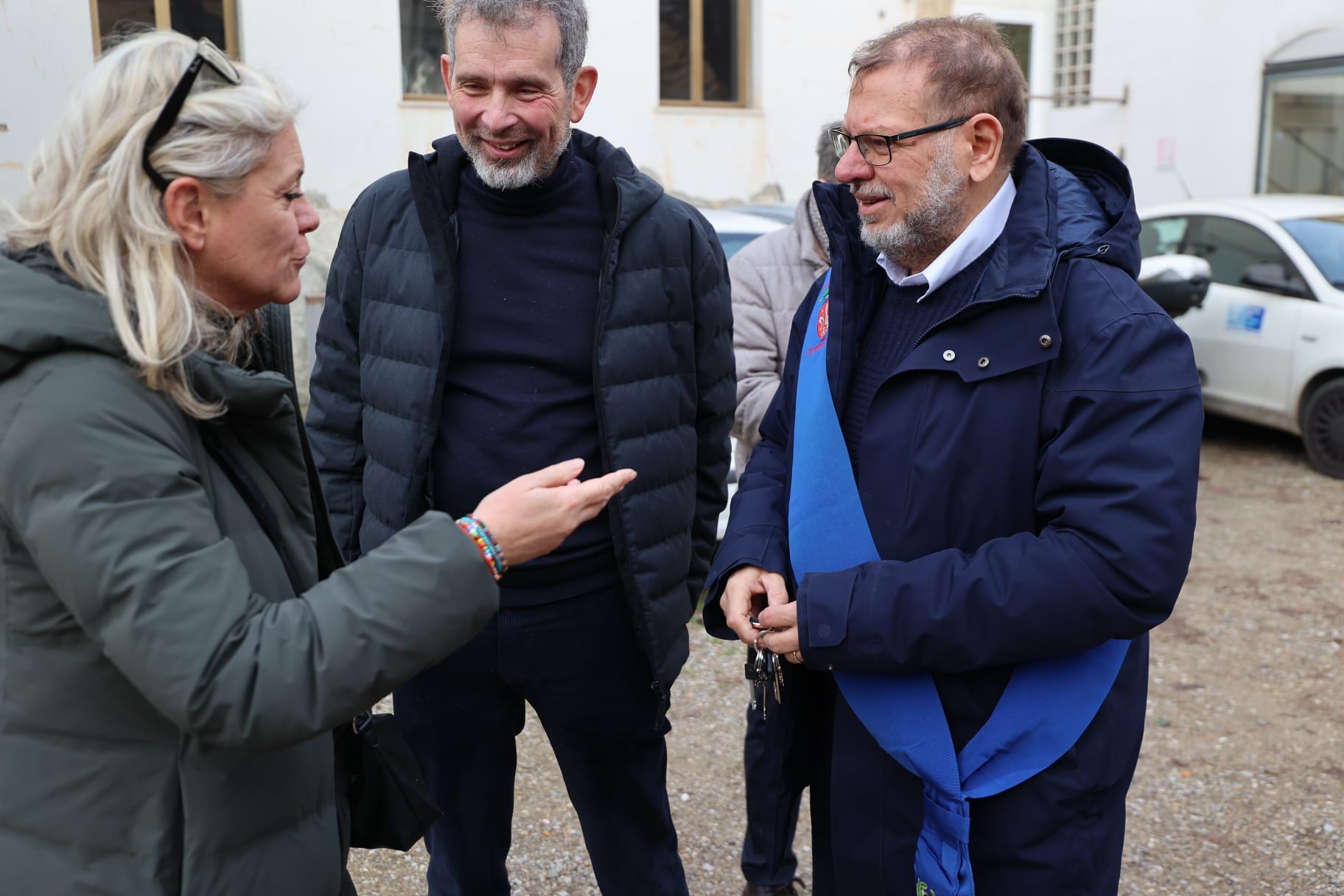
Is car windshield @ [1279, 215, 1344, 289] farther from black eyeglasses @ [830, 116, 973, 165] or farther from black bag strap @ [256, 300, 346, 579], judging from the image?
black bag strap @ [256, 300, 346, 579]

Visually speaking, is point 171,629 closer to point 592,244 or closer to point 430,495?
point 430,495

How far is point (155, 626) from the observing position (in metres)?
1.31

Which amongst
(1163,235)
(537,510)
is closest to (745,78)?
(1163,235)

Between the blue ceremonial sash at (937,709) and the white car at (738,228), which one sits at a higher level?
the white car at (738,228)

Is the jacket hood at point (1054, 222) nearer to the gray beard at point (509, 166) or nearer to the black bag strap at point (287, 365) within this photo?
the gray beard at point (509, 166)

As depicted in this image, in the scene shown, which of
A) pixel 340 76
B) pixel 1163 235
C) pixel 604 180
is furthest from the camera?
pixel 1163 235

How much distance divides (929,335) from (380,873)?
2377 mm

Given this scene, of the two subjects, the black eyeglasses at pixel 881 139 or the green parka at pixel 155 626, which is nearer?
the green parka at pixel 155 626

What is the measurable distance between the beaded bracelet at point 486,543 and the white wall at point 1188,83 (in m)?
15.2

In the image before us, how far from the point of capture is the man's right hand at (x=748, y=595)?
207 centimetres

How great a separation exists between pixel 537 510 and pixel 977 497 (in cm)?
71

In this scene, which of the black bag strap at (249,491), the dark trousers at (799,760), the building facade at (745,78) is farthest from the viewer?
the building facade at (745,78)

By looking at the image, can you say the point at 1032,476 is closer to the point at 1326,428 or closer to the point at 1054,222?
the point at 1054,222

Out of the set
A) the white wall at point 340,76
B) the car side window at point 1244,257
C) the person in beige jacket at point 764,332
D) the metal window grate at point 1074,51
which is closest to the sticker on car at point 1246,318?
the car side window at point 1244,257
